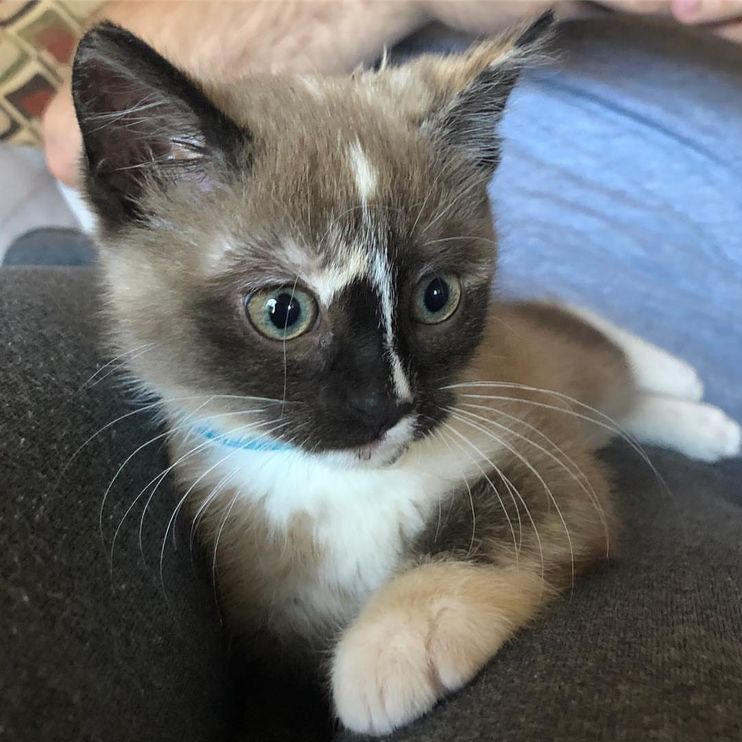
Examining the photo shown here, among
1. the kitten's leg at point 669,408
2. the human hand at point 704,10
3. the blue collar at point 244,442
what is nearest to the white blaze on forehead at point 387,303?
the blue collar at point 244,442

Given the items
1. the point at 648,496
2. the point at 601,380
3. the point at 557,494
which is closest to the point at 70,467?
the point at 557,494

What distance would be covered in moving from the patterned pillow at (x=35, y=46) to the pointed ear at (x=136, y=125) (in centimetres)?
→ 115

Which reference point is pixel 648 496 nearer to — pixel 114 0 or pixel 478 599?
pixel 478 599

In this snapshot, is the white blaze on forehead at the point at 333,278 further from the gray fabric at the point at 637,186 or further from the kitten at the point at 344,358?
the gray fabric at the point at 637,186

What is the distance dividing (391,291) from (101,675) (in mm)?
439

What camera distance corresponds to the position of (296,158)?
31.9 inches

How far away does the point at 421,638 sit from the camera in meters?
0.72

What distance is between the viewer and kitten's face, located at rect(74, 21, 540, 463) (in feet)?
2.47

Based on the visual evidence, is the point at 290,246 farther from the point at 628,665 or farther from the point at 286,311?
the point at 628,665

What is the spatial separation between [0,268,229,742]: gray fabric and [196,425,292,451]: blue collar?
0.24 feet

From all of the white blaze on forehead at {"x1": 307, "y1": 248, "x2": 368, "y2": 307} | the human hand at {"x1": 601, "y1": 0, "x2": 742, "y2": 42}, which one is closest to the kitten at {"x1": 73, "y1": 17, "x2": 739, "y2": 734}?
the white blaze on forehead at {"x1": 307, "y1": 248, "x2": 368, "y2": 307}

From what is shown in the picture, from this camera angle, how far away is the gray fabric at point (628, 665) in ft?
1.95

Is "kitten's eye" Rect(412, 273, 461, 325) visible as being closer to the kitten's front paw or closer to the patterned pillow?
the kitten's front paw

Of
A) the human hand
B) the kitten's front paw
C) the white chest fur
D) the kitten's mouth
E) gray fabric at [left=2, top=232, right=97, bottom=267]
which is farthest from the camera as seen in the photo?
gray fabric at [left=2, top=232, right=97, bottom=267]
